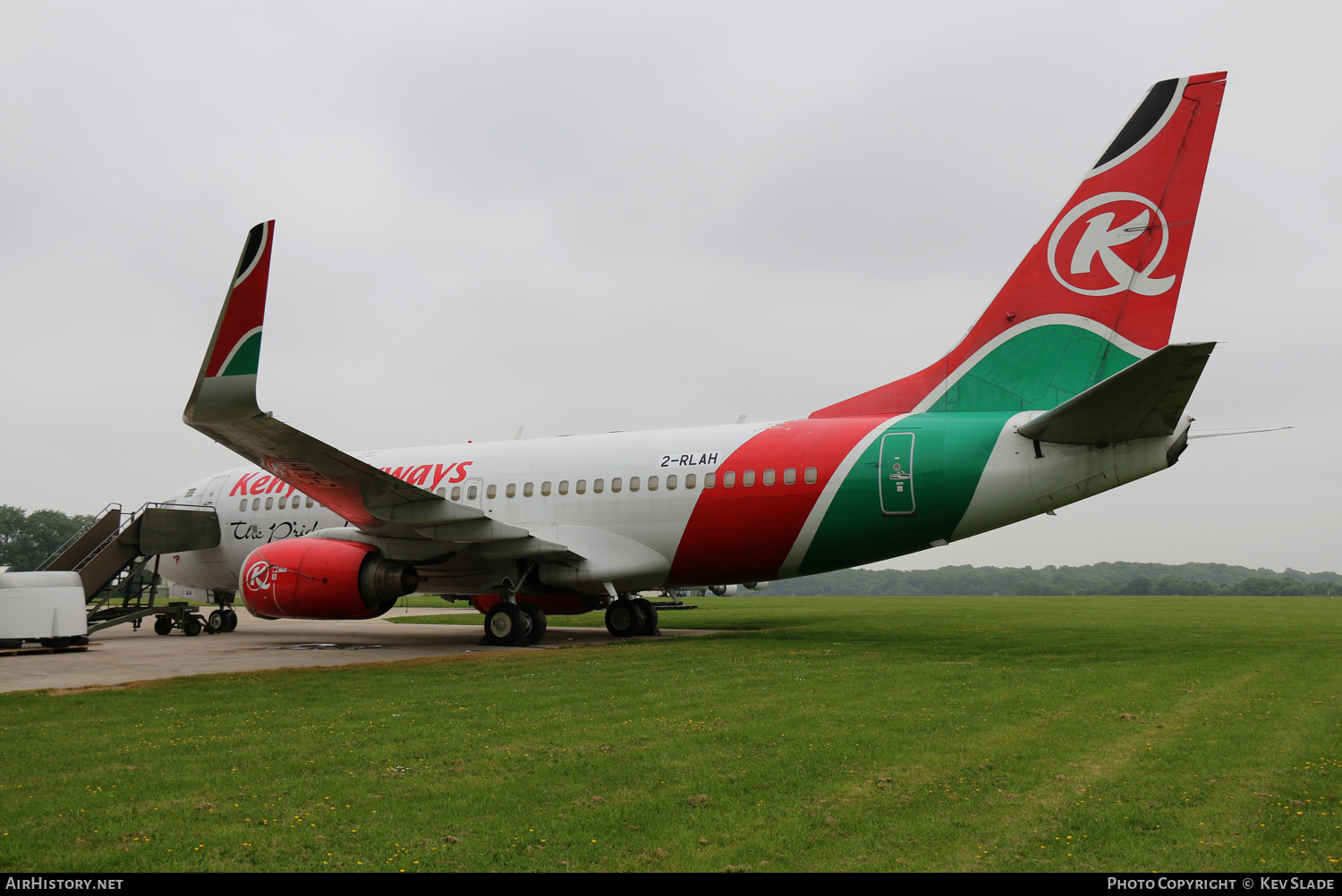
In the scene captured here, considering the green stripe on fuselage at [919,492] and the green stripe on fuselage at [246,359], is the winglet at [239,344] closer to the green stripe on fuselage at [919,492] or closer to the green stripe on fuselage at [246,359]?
the green stripe on fuselage at [246,359]

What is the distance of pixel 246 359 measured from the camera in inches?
441

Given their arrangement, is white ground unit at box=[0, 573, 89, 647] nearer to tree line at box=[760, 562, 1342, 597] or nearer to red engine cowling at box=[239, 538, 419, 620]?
red engine cowling at box=[239, 538, 419, 620]

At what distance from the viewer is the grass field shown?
3.95 metres

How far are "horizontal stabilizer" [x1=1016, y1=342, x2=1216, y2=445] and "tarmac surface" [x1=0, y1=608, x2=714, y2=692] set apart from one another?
29.5 feet

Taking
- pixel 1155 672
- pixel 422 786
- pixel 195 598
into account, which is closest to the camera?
pixel 422 786

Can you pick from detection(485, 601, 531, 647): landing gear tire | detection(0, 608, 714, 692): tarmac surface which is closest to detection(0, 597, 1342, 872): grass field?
detection(0, 608, 714, 692): tarmac surface

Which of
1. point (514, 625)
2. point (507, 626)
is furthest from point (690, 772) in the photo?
point (507, 626)

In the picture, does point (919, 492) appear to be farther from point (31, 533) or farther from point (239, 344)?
point (31, 533)

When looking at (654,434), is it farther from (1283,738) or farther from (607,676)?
(1283,738)

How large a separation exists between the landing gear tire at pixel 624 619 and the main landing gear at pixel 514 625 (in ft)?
8.74

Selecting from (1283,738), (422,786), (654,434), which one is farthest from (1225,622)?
(422,786)

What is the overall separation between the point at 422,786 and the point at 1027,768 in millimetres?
3670

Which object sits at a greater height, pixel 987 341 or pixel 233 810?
pixel 987 341
